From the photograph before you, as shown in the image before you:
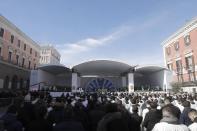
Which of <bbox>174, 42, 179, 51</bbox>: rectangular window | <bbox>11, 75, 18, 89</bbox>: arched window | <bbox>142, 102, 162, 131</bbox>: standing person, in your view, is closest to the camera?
<bbox>142, 102, 162, 131</bbox>: standing person

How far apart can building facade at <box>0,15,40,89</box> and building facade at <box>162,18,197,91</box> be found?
26633mm

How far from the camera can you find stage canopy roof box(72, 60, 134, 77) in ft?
114

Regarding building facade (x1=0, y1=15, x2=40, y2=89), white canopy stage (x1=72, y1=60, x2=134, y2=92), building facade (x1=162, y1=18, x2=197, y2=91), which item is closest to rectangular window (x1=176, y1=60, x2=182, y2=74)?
building facade (x1=162, y1=18, x2=197, y2=91)

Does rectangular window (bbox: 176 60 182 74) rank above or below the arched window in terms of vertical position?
above

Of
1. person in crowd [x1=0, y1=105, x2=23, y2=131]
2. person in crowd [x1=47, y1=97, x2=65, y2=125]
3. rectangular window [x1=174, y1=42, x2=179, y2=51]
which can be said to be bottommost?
person in crowd [x1=0, y1=105, x2=23, y2=131]

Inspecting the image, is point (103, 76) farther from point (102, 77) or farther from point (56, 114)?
point (56, 114)

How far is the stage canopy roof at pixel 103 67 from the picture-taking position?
114 ft

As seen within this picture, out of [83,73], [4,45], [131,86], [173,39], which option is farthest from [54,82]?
[173,39]

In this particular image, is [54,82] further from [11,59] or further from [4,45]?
[4,45]

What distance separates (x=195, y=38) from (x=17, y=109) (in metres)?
32.3

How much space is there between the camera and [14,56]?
3894 cm

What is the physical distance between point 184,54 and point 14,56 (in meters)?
28.8

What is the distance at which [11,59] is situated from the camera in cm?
3784

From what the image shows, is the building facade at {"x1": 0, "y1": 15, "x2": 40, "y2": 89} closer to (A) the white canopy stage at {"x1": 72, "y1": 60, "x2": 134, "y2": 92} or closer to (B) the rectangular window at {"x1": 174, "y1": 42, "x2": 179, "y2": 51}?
(A) the white canopy stage at {"x1": 72, "y1": 60, "x2": 134, "y2": 92}
